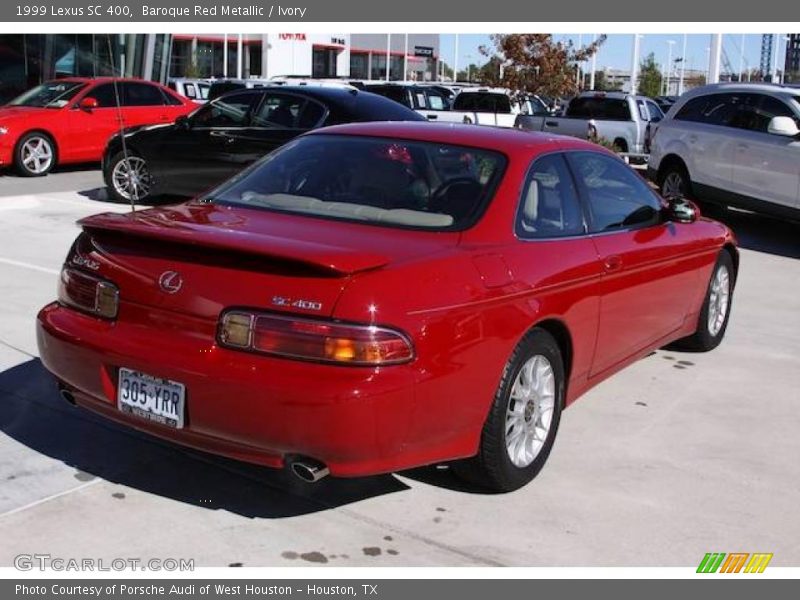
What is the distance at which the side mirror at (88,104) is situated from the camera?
15.3 m

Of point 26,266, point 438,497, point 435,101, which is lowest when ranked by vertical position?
point 438,497

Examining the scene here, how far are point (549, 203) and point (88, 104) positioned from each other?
12.4m

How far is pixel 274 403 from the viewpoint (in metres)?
3.43

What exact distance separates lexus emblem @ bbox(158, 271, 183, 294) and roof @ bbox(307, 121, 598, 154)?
5.01ft

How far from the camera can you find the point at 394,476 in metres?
4.40

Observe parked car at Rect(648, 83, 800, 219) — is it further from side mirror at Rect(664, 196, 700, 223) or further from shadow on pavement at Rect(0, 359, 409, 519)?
shadow on pavement at Rect(0, 359, 409, 519)

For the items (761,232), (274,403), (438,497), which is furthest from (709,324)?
(761,232)

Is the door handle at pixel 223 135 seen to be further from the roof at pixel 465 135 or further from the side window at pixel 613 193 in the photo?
the side window at pixel 613 193

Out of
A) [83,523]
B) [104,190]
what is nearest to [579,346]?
[83,523]

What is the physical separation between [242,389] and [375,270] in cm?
64

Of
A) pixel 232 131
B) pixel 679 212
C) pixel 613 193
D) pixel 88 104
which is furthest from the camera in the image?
pixel 88 104

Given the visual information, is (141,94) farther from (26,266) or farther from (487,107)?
(26,266)

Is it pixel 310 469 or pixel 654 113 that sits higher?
pixel 654 113
